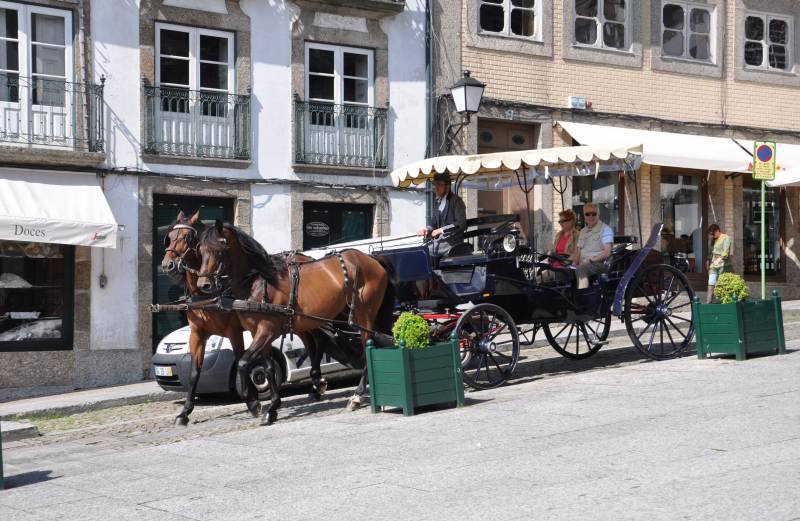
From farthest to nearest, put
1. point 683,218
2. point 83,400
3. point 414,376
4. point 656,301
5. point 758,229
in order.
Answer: point 758,229 < point 683,218 < point 83,400 < point 656,301 < point 414,376

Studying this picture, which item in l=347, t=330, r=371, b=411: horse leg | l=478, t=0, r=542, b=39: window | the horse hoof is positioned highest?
l=478, t=0, r=542, b=39: window

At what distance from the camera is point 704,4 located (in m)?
21.3

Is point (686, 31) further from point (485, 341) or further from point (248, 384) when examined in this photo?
point (248, 384)

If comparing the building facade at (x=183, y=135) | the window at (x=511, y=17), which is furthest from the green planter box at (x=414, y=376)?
the window at (x=511, y=17)

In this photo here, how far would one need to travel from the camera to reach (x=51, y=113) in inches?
617

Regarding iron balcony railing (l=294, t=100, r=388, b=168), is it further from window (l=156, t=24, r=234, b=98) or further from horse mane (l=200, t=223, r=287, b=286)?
horse mane (l=200, t=223, r=287, b=286)

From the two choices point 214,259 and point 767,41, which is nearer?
point 214,259

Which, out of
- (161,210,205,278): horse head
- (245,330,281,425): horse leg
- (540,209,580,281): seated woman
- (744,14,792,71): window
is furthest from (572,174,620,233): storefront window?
(161,210,205,278): horse head

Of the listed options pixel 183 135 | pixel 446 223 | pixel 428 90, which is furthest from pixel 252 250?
pixel 428 90

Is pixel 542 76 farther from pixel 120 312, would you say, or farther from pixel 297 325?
pixel 297 325

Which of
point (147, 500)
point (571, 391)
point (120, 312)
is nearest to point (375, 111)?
point (120, 312)

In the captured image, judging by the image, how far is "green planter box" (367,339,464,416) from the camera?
32.2ft

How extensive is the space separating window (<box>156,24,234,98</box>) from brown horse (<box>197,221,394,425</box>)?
22.4ft

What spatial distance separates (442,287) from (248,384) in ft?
7.34
